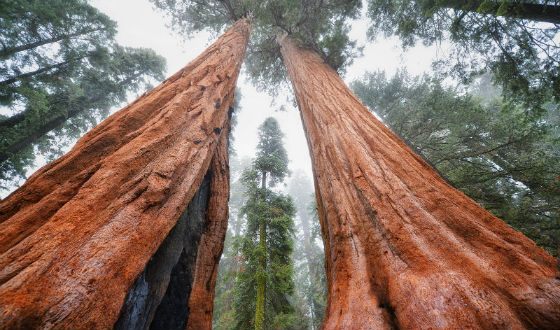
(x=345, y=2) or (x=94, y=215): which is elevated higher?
(x=345, y=2)

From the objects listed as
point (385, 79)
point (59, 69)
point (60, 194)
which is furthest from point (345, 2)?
point (59, 69)

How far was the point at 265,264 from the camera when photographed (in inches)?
324

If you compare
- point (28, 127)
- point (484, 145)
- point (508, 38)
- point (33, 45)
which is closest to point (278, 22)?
point (508, 38)

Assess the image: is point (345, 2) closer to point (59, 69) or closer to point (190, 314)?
point (190, 314)

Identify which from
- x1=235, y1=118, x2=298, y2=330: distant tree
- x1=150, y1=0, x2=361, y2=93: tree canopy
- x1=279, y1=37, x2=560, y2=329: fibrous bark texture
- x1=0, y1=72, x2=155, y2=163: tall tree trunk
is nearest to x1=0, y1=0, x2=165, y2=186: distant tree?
x1=0, y1=72, x2=155, y2=163: tall tree trunk

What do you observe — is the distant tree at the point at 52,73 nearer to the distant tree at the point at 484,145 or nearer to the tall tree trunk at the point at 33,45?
the tall tree trunk at the point at 33,45

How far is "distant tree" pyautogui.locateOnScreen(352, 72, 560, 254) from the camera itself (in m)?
5.29

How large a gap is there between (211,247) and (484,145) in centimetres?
1076

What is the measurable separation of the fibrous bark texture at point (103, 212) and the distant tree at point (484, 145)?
494cm

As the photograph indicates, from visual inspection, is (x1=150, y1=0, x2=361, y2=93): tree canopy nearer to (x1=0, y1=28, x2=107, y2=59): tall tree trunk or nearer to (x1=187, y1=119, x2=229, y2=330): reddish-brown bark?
(x1=187, y1=119, x2=229, y2=330): reddish-brown bark

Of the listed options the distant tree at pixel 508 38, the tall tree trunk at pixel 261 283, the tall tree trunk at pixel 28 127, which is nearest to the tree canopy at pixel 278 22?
the distant tree at pixel 508 38

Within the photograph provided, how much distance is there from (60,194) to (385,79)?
15.2 metres

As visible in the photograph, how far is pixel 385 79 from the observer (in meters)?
14.2

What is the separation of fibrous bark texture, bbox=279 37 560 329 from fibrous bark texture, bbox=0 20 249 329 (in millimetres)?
1265
